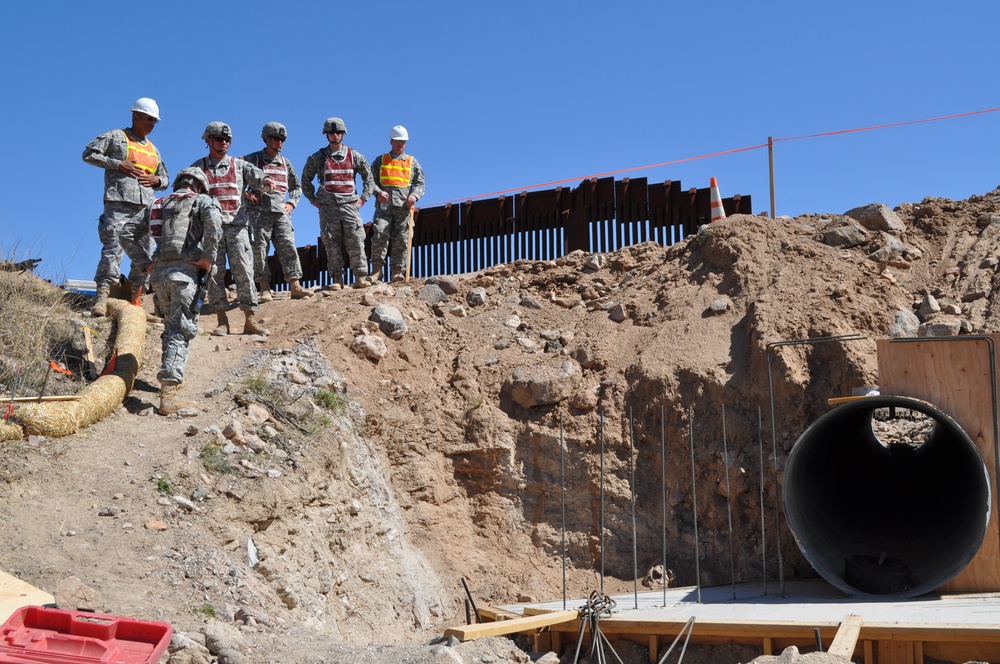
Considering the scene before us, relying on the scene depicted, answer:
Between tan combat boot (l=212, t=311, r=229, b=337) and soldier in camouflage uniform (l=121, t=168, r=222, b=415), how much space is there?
197 centimetres

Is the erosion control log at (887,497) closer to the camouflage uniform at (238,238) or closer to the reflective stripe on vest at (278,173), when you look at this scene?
the camouflage uniform at (238,238)

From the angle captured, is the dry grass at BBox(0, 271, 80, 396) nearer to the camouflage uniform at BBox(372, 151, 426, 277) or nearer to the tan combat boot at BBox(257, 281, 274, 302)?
the tan combat boot at BBox(257, 281, 274, 302)

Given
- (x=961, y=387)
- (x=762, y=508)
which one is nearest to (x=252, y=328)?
(x=762, y=508)

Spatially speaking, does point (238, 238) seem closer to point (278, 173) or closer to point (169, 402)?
point (278, 173)

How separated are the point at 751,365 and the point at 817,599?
264cm

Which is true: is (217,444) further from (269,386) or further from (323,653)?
(323,653)

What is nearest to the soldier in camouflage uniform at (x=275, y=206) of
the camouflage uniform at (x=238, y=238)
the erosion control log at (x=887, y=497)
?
the camouflage uniform at (x=238, y=238)

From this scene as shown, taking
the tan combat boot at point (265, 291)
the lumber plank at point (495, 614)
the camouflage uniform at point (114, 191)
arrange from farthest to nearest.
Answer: the tan combat boot at point (265, 291), the camouflage uniform at point (114, 191), the lumber plank at point (495, 614)

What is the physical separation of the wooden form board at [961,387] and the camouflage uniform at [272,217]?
6.92m

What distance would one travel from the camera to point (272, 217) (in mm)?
11586

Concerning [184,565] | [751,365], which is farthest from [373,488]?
[751,365]

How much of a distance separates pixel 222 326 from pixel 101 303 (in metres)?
1.37

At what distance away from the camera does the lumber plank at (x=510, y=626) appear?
6953 millimetres

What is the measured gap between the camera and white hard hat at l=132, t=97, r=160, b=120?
10109 millimetres
